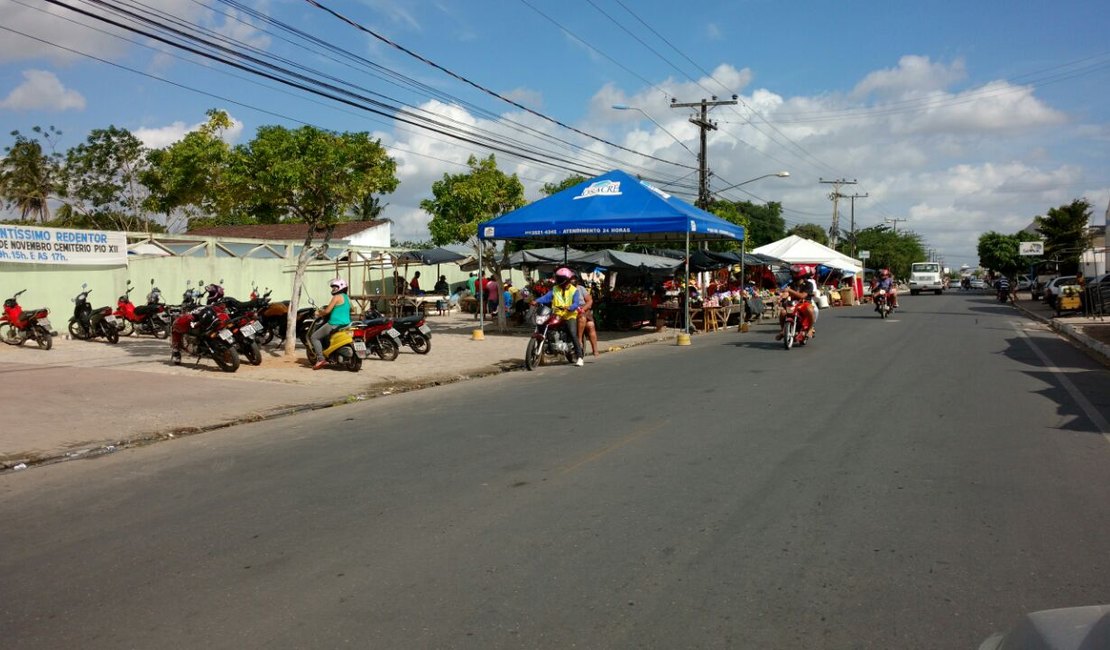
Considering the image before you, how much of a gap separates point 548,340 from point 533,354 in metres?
0.48

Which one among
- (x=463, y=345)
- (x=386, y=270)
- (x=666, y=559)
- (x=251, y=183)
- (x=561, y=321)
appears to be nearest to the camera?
(x=666, y=559)

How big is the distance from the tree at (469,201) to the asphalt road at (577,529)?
24214mm

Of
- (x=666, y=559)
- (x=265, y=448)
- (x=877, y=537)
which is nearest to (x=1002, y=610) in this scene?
(x=877, y=537)

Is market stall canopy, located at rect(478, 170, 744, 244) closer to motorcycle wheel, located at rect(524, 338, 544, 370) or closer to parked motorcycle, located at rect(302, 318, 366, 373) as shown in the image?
motorcycle wheel, located at rect(524, 338, 544, 370)

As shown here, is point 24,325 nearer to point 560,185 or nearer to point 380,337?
point 380,337

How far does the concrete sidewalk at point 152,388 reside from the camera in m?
8.96

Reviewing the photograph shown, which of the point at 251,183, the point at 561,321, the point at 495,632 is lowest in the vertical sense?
the point at 495,632

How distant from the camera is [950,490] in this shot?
6074mm

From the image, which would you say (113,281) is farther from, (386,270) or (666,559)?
(666,559)

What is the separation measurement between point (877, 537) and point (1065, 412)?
5.90 metres

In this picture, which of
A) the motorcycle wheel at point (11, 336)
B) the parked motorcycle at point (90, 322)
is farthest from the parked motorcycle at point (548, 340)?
the motorcycle wheel at point (11, 336)

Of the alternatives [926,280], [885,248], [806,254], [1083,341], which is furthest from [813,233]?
[1083,341]

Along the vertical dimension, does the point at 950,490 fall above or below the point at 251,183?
below

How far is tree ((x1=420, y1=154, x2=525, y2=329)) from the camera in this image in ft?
115
